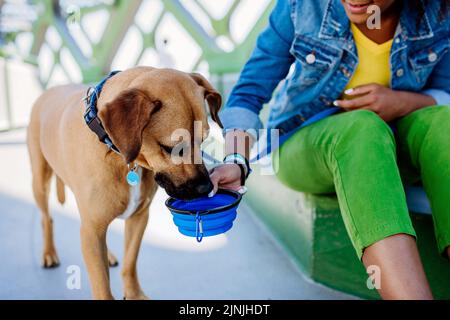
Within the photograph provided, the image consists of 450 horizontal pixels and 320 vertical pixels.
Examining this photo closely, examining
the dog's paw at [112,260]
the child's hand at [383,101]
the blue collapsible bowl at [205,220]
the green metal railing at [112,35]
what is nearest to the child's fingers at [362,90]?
the child's hand at [383,101]

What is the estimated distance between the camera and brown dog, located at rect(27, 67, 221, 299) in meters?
0.99

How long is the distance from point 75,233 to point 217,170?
125cm

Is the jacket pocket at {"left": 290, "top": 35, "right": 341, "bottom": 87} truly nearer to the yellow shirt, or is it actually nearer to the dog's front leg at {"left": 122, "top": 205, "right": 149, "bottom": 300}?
the yellow shirt

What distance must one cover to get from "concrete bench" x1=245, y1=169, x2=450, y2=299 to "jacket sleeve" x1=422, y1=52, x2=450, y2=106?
12.3 inches

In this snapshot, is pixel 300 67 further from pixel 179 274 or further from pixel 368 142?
pixel 179 274

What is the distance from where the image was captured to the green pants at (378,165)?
836mm

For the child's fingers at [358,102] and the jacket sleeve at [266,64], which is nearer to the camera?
the child's fingers at [358,102]

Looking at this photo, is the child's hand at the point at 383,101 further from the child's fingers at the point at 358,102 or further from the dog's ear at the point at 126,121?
the dog's ear at the point at 126,121

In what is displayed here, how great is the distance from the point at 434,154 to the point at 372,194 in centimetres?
24

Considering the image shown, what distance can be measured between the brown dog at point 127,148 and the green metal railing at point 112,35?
6.05 feet

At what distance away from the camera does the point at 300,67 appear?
133cm

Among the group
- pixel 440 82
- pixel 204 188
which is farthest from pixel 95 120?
pixel 440 82

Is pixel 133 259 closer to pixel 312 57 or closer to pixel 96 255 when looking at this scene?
pixel 96 255
